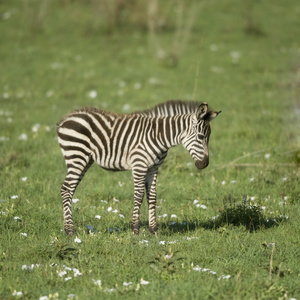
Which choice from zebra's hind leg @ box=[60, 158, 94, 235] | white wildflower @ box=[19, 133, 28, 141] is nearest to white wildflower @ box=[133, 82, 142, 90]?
white wildflower @ box=[19, 133, 28, 141]

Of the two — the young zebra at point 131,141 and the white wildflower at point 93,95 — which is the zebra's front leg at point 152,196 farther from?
the white wildflower at point 93,95

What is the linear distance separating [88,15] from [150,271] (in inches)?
969

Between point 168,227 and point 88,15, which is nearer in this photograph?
point 168,227

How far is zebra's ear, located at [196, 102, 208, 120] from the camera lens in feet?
27.2

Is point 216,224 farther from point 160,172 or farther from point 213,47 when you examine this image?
point 213,47

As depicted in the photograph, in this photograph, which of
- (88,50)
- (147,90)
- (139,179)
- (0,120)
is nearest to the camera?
(139,179)

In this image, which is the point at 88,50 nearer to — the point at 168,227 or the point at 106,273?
the point at 168,227

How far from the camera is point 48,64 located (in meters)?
22.6

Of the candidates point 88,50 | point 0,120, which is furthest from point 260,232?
point 88,50

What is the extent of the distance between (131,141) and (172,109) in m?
0.93

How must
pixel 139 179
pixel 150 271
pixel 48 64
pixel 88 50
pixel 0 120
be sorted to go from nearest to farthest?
pixel 150 271
pixel 139 179
pixel 0 120
pixel 48 64
pixel 88 50

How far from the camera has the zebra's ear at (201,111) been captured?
27.2 ft

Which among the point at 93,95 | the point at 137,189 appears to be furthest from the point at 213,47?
the point at 137,189

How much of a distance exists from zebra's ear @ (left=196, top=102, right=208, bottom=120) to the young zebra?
142 mm
